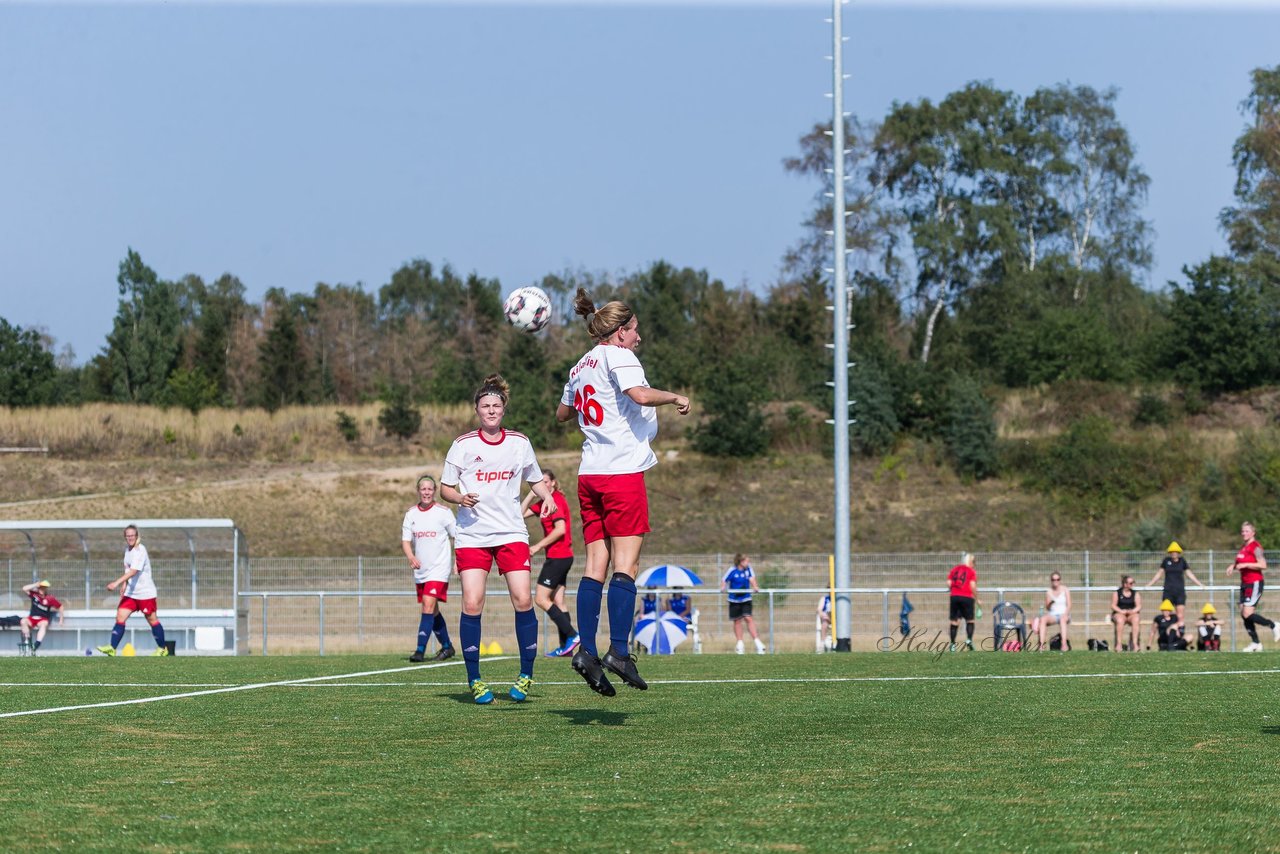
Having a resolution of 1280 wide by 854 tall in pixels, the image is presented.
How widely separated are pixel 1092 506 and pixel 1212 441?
598 cm

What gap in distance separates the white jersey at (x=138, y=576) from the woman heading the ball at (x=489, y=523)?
1227 centimetres

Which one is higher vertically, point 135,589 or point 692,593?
point 135,589

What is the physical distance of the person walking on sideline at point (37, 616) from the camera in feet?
75.7

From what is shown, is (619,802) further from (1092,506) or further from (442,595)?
(1092,506)

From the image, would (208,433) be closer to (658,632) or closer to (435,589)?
(658,632)

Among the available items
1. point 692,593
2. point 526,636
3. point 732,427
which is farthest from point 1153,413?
point 526,636

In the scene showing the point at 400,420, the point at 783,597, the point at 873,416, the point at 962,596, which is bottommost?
the point at 783,597

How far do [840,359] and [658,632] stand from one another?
539cm

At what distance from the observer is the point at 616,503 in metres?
7.67

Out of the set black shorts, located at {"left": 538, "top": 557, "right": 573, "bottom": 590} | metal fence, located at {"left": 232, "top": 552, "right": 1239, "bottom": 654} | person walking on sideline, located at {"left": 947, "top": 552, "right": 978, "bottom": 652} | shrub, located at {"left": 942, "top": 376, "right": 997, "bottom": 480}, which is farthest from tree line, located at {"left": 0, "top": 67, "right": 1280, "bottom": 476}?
black shorts, located at {"left": 538, "top": 557, "right": 573, "bottom": 590}

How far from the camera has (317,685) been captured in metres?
10.4

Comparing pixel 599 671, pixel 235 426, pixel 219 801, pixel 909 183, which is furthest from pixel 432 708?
pixel 909 183

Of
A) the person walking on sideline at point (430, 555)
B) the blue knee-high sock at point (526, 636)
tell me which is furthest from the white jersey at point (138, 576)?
the blue knee-high sock at point (526, 636)

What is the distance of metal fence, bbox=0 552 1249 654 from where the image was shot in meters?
28.8
